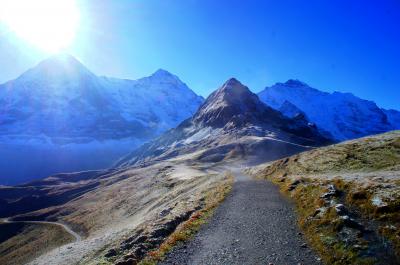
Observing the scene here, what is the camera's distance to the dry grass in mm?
76688

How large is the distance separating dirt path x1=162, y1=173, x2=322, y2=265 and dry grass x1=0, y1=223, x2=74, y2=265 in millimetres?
58709

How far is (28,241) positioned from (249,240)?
9372cm

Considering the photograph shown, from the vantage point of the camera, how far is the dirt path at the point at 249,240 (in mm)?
18844

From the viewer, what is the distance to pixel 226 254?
19.9 metres

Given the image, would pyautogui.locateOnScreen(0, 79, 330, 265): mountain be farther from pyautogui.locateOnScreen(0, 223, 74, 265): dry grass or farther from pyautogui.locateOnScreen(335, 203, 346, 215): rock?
pyautogui.locateOnScreen(335, 203, 346, 215): rock

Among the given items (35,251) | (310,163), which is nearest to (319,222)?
(310,163)

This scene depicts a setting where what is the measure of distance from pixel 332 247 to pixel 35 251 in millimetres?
75574

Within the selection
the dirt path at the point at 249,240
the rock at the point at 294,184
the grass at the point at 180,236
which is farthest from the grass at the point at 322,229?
the grass at the point at 180,236

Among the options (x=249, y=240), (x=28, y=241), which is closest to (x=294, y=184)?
(x=249, y=240)

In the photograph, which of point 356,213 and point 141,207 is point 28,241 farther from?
point 356,213

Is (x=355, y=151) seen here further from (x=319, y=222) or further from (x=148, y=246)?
(x=148, y=246)

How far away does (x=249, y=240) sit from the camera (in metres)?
21.9

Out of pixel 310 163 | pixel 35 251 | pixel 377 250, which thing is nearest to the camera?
pixel 377 250

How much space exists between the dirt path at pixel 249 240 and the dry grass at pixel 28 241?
2311 inches
